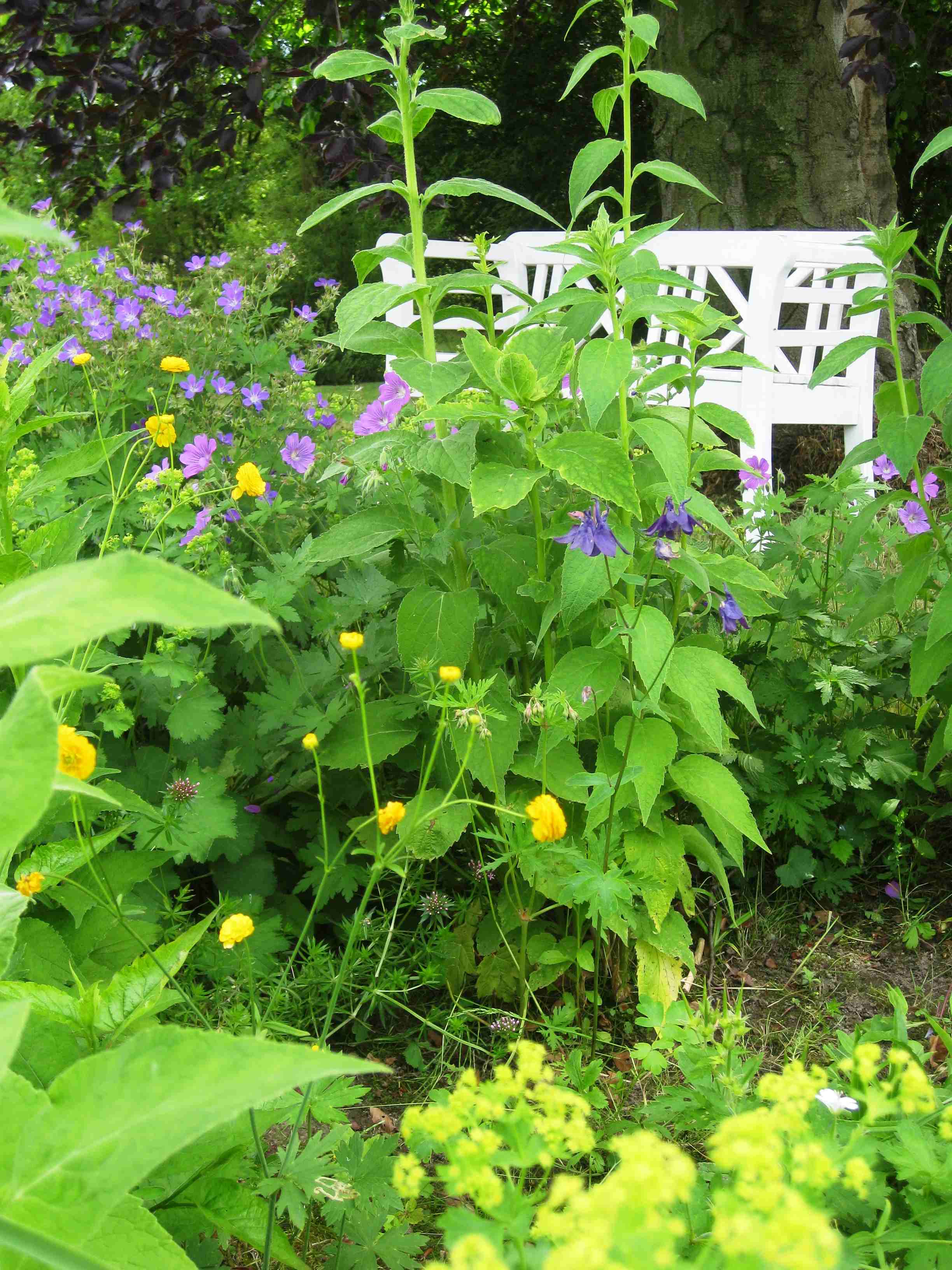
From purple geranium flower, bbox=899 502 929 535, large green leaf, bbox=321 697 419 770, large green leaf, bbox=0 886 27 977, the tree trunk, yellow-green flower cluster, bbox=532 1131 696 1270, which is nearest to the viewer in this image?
yellow-green flower cluster, bbox=532 1131 696 1270

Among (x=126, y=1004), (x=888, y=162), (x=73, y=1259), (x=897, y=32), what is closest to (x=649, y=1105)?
(x=126, y=1004)

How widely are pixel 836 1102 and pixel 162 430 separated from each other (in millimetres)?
1404

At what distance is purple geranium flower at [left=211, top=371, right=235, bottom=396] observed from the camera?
2.61 meters

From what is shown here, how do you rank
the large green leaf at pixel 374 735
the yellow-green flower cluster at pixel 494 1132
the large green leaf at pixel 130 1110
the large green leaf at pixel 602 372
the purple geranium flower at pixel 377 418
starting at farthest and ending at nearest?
the purple geranium flower at pixel 377 418 → the large green leaf at pixel 374 735 → the large green leaf at pixel 602 372 → the yellow-green flower cluster at pixel 494 1132 → the large green leaf at pixel 130 1110

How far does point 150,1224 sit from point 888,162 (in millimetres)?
7569

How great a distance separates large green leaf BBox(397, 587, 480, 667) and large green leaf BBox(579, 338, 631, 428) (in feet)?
1.26

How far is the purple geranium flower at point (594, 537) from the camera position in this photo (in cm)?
156

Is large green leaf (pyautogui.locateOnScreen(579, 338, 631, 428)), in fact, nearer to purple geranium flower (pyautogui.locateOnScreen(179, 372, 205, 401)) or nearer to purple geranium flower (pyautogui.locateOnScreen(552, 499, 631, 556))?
purple geranium flower (pyautogui.locateOnScreen(552, 499, 631, 556))

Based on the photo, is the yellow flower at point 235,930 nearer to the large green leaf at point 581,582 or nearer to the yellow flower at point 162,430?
the large green leaf at point 581,582

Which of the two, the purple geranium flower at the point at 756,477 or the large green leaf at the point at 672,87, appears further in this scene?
the purple geranium flower at the point at 756,477

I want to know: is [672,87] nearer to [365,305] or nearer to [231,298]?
[365,305]

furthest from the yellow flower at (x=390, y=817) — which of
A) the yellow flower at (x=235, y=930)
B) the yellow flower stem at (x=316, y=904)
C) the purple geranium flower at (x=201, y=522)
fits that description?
the purple geranium flower at (x=201, y=522)

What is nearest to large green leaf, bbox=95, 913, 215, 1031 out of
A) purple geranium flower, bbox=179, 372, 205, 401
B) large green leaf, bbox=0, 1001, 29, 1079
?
large green leaf, bbox=0, 1001, 29, 1079

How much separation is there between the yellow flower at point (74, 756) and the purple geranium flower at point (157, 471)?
82cm
